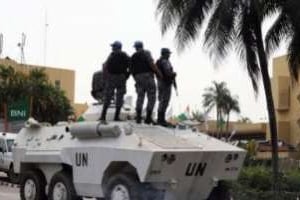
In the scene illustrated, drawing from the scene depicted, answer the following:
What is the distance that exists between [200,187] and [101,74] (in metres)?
3.46

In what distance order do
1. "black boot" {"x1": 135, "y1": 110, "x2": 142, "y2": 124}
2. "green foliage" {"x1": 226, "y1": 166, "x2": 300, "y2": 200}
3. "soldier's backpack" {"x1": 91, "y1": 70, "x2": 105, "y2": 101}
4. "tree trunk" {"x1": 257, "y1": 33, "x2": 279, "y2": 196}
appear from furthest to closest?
"tree trunk" {"x1": 257, "y1": 33, "x2": 279, "y2": 196}
"green foliage" {"x1": 226, "y1": 166, "x2": 300, "y2": 200}
"soldier's backpack" {"x1": 91, "y1": 70, "x2": 105, "y2": 101}
"black boot" {"x1": 135, "y1": 110, "x2": 142, "y2": 124}

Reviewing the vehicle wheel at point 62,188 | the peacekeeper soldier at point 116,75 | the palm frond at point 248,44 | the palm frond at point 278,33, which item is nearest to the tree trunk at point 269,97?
the palm frond at point 248,44

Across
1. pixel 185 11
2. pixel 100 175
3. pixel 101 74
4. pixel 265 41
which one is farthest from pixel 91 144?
pixel 265 41

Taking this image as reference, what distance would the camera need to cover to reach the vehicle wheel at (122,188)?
44.5 feet

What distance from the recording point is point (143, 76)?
15.0 m

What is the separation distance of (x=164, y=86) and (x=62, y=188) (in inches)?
119

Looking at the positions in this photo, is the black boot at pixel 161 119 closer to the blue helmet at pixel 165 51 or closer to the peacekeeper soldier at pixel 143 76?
the peacekeeper soldier at pixel 143 76

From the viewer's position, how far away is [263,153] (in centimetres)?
5156

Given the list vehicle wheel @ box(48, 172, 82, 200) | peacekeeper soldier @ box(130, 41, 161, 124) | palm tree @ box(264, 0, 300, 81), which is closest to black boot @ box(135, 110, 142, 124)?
peacekeeper soldier @ box(130, 41, 161, 124)

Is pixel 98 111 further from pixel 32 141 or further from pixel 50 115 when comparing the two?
pixel 50 115

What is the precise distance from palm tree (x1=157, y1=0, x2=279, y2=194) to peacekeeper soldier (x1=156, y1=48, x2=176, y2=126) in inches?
A: 230

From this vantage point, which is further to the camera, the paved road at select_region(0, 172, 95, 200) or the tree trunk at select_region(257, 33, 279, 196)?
the tree trunk at select_region(257, 33, 279, 196)

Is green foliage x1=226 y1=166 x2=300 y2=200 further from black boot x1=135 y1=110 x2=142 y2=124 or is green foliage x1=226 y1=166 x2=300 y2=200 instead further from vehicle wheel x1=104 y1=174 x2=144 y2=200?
vehicle wheel x1=104 y1=174 x2=144 y2=200

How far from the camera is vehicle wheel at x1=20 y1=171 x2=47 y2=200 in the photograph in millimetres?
16578
